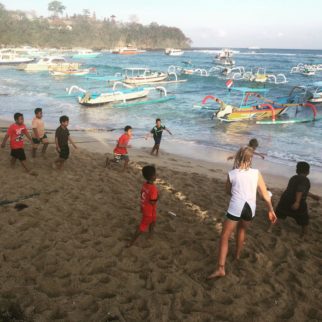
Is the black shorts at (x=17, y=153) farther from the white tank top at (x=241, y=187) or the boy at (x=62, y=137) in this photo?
the white tank top at (x=241, y=187)

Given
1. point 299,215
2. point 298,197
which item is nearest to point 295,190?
point 298,197

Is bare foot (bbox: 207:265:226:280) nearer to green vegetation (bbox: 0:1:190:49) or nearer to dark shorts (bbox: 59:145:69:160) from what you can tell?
dark shorts (bbox: 59:145:69:160)

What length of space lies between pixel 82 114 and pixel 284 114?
13.0 metres

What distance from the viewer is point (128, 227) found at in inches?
227

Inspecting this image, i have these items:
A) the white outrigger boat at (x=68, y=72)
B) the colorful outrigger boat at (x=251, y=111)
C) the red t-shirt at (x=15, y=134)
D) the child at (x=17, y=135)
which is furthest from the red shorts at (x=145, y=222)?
the white outrigger boat at (x=68, y=72)

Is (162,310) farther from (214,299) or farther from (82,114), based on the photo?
(82,114)

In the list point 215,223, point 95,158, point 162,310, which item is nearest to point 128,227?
point 215,223

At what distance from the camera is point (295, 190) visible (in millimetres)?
5570

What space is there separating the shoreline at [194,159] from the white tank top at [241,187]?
18.2ft

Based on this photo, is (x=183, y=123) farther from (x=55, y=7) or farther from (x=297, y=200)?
(x=55, y=7)

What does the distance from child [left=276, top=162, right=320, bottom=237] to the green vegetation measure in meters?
114

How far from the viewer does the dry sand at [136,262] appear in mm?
3881

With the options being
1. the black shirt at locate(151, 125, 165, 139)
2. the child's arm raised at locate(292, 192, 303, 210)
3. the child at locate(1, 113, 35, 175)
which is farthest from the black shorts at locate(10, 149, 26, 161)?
the child's arm raised at locate(292, 192, 303, 210)

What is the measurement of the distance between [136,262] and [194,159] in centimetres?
775
